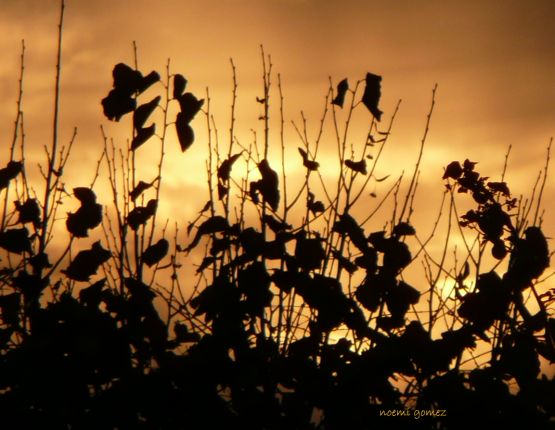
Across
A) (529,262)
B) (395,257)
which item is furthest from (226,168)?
(529,262)

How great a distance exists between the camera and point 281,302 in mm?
4043

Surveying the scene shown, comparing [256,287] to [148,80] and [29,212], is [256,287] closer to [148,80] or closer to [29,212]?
[148,80]

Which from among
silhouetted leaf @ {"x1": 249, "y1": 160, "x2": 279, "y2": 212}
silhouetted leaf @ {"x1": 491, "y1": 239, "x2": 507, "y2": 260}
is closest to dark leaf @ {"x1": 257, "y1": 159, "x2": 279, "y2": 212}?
silhouetted leaf @ {"x1": 249, "y1": 160, "x2": 279, "y2": 212}

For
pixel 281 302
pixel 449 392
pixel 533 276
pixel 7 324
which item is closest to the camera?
pixel 533 276

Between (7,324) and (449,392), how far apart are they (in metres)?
1.99

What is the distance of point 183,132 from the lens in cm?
288

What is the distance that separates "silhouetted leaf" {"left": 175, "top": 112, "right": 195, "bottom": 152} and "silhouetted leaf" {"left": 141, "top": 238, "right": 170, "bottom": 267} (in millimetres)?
691

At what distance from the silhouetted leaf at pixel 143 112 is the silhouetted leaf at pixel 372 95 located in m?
0.95

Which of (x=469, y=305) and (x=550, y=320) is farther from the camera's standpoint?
(x=550, y=320)

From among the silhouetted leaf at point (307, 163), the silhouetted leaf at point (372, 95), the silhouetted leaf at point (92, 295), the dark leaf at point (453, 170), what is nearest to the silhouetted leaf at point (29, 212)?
the silhouetted leaf at point (92, 295)

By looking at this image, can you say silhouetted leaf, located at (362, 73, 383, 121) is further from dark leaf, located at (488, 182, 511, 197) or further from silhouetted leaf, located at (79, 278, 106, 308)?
dark leaf, located at (488, 182, 511, 197)

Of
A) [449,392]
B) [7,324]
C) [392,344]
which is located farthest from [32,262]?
[449,392]

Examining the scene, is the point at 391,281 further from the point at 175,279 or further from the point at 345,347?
the point at 175,279

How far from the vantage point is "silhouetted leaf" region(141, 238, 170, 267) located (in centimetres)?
336
